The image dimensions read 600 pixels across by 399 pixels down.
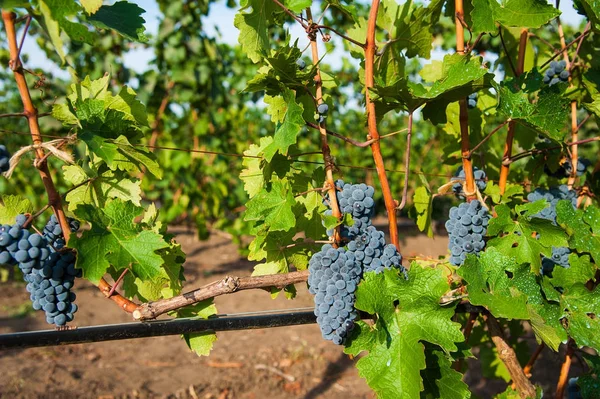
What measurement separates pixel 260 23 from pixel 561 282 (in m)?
1.15

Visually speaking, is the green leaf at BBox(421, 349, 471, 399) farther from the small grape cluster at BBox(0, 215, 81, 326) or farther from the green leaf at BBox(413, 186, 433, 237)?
the small grape cluster at BBox(0, 215, 81, 326)

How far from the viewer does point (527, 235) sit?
63.7 inches

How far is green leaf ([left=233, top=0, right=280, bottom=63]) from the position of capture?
145cm

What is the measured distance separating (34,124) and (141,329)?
1.98 feet

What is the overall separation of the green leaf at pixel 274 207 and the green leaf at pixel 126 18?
53 centimetres

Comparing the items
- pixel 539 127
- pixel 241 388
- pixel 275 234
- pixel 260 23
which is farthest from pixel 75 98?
pixel 241 388

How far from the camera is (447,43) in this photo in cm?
684

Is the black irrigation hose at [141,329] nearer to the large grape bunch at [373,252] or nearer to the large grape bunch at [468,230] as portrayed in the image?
the large grape bunch at [373,252]

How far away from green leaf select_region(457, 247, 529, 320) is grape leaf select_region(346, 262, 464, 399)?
0.25ft

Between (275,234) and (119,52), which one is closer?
(275,234)

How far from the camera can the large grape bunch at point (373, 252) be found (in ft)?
4.94

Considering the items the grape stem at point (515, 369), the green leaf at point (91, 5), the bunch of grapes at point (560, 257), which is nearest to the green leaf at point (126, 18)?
the green leaf at point (91, 5)

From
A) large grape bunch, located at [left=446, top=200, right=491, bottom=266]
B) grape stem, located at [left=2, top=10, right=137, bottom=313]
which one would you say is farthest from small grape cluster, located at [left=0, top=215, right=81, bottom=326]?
large grape bunch, located at [left=446, top=200, right=491, bottom=266]

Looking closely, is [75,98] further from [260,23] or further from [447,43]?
[447,43]
